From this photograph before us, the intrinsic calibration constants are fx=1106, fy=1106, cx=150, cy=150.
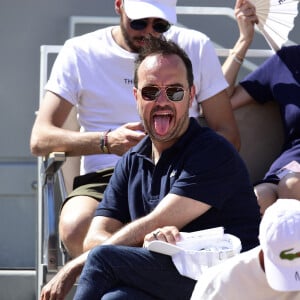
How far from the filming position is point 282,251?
2.83m

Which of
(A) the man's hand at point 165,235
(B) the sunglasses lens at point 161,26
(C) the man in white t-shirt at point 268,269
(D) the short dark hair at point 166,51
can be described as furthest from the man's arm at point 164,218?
(B) the sunglasses lens at point 161,26

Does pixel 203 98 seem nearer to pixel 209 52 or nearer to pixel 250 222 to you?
pixel 209 52

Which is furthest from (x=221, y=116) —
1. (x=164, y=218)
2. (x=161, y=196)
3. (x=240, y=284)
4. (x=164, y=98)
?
(x=240, y=284)

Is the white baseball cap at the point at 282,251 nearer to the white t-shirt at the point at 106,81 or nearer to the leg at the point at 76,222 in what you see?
the leg at the point at 76,222

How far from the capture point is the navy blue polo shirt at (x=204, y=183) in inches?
146

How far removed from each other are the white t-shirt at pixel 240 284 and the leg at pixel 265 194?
146 cm

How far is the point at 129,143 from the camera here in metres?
4.48

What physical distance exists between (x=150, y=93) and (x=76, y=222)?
2.33ft

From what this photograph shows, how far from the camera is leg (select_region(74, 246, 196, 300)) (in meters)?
3.40

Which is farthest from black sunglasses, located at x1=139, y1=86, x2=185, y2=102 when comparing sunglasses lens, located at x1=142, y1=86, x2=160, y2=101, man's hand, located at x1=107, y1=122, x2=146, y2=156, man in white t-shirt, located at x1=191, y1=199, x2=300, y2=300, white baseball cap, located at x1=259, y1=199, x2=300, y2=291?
white baseball cap, located at x1=259, y1=199, x2=300, y2=291

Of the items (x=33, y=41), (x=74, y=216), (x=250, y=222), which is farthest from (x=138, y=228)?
(x=33, y=41)

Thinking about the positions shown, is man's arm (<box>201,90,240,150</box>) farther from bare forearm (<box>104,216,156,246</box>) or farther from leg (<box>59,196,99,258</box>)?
bare forearm (<box>104,216,156,246</box>)

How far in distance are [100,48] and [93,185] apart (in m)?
0.63

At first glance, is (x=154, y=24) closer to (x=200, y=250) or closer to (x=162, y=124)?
(x=162, y=124)
